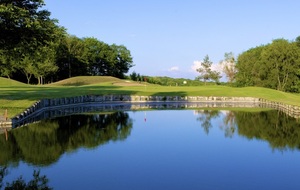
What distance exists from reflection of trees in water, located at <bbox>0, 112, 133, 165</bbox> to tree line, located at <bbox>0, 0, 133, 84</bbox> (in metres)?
7.04

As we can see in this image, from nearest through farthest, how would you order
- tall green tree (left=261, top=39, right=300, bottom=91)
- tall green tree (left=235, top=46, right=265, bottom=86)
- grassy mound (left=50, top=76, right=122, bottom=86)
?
tall green tree (left=261, top=39, right=300, bottom=91) → grassy mound (left=50, top=76, right=122, bottom=86) → tall green tree (left=235, top=46, right=265, bottom=86)

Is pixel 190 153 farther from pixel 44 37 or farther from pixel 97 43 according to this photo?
pixel 97 43

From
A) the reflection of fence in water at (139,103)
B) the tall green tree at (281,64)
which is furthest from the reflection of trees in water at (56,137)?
the tall green tree at (281,64)

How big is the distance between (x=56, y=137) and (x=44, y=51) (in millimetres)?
14118

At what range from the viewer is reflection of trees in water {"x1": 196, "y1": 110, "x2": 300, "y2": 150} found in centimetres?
2303

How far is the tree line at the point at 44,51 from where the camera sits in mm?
29002

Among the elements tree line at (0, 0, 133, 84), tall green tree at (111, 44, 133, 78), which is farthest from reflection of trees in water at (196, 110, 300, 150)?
tall green tree at (111, 44, 133, 78)

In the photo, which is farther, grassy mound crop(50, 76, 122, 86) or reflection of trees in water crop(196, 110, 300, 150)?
grassy mound crop(50, 76, 122, 86)

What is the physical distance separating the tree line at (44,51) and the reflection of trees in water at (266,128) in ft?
51.3

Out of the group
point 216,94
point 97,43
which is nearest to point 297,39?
point 216,94

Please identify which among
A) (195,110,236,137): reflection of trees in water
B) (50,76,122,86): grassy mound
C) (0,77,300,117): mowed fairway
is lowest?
(195,110,236,137): reflection of trees in water

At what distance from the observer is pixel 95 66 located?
125 meters

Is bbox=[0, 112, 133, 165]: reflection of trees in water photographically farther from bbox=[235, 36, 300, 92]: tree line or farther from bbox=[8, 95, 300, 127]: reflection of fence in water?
bbox=[235, 36, 300, 92]: tree line

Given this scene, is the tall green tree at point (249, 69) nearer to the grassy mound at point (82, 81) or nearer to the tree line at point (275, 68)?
the tree line at point (275, 68)
